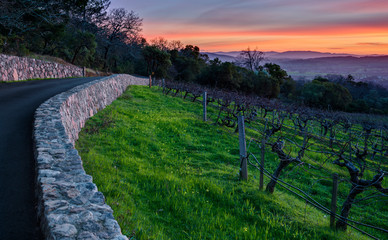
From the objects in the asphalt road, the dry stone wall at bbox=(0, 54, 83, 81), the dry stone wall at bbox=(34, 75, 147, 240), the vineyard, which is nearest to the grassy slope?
the vineyard

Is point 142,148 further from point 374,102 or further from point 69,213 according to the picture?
point 374,102

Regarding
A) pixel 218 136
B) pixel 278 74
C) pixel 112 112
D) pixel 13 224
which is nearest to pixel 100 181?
pixel 13 224

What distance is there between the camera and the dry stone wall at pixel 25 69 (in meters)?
15.3

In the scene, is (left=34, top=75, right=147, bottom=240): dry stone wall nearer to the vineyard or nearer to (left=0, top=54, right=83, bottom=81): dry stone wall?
the vineyard

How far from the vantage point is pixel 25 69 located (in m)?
18.0

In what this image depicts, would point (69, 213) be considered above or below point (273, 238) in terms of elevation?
above

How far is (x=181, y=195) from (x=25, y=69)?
17.7m

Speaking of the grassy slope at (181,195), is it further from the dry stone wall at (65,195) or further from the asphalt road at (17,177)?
the asphalt road at (17,177)

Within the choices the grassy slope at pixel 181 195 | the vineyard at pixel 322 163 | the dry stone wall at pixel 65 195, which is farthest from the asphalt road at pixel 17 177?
the vineyard at pixel 322 163

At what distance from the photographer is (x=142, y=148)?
30.7 ft

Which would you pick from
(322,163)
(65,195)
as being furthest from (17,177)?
(322,163)

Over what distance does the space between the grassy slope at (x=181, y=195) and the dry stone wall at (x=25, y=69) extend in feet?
29.3

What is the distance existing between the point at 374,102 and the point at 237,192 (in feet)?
224

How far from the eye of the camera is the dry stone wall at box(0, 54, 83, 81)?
15328 millimetres
